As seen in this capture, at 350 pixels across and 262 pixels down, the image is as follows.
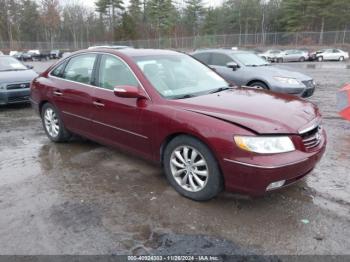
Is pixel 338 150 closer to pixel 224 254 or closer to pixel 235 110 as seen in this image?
pixel 235 110

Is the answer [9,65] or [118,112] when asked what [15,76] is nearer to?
[9,65]

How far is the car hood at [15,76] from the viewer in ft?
27.8

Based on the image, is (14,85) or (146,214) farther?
(14,85)

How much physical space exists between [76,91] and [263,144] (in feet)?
9.88

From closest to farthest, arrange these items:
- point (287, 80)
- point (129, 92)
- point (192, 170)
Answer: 1. point (192, 170)
2. point (129, 92)
3. point (287, 80)

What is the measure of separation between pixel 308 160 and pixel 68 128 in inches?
147

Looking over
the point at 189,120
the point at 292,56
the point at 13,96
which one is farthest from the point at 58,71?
the point at 292,56

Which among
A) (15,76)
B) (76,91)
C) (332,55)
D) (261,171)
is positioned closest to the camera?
(261,171)

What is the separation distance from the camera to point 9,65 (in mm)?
9570

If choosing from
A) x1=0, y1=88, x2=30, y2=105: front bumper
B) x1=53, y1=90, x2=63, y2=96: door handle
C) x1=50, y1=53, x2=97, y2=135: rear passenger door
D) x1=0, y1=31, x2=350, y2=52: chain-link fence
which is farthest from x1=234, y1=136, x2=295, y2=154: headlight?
x1=0, y1=31, x2=350, y2=52: chain-link fence

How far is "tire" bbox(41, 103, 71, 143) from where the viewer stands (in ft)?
18.2

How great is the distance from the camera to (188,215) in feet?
11.1

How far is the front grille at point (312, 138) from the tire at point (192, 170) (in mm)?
936

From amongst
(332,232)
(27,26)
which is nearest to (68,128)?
(332,232)
